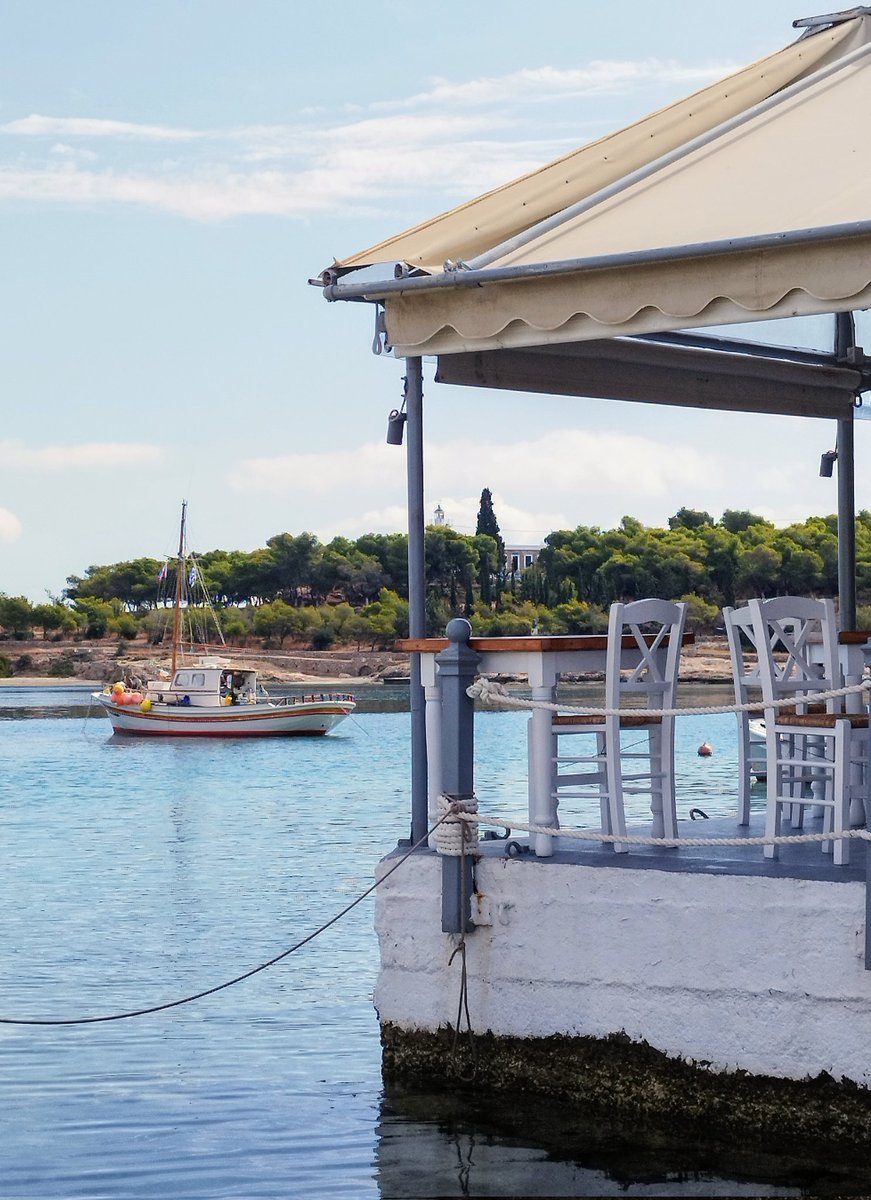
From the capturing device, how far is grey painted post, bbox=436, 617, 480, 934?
591 cm

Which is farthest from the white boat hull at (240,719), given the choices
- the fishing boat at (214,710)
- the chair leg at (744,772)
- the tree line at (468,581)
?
the chair leg at (744,772)

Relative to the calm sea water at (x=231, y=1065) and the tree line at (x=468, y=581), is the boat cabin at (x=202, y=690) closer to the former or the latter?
the tree line at (x=468, y=581)

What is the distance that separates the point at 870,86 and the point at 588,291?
1.71 m

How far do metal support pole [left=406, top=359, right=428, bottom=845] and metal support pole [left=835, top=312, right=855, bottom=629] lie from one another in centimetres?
274

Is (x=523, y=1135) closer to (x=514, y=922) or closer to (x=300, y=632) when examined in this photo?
(x=514, y=922)

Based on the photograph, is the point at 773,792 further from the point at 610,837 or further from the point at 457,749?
the point at 457,749

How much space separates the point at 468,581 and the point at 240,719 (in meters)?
49.5

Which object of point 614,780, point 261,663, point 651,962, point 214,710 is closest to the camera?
point 651,962

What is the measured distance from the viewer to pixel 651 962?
5.57 m

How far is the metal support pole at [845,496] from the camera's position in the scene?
26.7 ft

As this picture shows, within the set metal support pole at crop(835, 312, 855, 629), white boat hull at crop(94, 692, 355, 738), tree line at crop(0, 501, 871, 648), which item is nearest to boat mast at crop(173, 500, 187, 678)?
white boat hull at crop(94, 692, 355, 738)

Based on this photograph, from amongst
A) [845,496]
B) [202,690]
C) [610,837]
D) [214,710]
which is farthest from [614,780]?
[202,690]

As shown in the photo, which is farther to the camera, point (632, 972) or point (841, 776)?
point (841, 776)

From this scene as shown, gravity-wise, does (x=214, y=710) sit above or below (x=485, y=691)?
below
